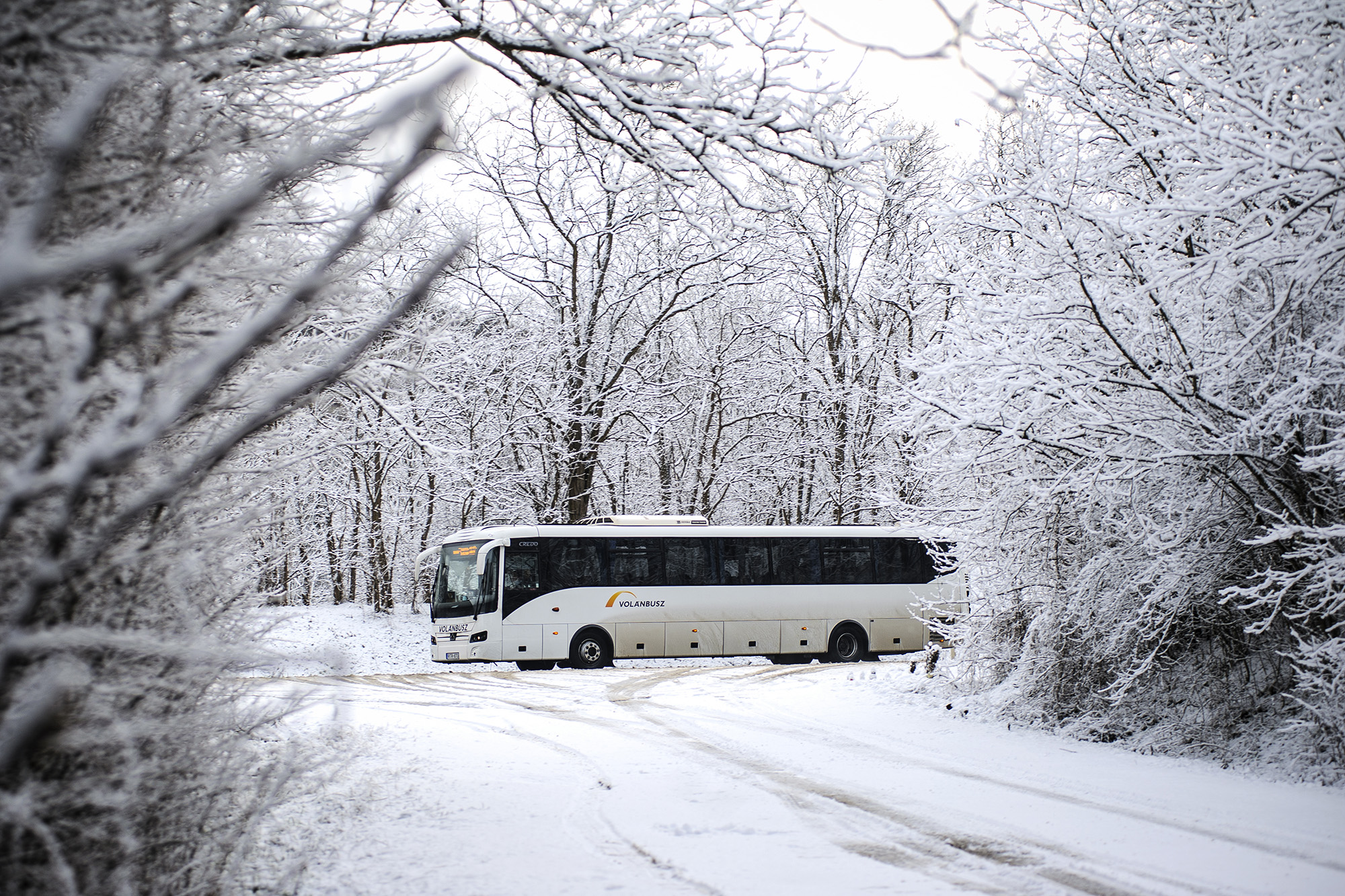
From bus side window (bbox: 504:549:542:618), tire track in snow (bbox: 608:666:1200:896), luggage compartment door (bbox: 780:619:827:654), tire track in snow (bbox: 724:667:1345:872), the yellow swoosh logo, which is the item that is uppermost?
bus side window (bbox: 504:549:542:618)

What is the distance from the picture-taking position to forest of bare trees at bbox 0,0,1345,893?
1909 mm

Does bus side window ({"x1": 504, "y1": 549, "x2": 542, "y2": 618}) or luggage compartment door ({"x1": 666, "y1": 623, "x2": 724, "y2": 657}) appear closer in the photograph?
bus side window ({"x1": 504, "y1": 549, "x2": 542, "y2": 618})

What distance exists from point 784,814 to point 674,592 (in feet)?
46.8

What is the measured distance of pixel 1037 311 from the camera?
26.5 ft

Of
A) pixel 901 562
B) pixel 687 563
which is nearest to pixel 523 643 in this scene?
pixel 687 563

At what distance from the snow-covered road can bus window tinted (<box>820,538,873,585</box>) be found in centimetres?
1060

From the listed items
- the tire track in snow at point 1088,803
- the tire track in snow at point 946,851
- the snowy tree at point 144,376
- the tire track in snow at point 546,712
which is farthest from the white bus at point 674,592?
the snowy tree at point 144,376

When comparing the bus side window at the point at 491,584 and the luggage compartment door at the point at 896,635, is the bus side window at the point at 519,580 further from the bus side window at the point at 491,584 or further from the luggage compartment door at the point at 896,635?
the luggage compartment door at the point at 896,635

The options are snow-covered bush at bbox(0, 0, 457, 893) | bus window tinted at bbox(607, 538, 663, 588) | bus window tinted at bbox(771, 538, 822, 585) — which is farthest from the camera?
bus window tinted at bbox(771, 538, 822, 585)

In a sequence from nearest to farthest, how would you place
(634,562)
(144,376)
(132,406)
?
1. (132,406)
2. (144,376)
3. (634,562)

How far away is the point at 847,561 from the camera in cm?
2138

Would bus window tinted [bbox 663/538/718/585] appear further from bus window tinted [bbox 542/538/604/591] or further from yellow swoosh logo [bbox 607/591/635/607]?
bus window tinted [bbox 542/538/604/591]

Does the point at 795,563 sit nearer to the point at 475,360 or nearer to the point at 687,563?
the point at 687,563

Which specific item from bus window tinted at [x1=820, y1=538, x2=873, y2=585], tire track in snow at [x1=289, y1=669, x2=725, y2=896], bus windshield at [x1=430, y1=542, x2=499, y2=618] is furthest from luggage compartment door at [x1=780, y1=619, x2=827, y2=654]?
bus windshield at [x1=430, y1=542, x2=499, y2=618]
